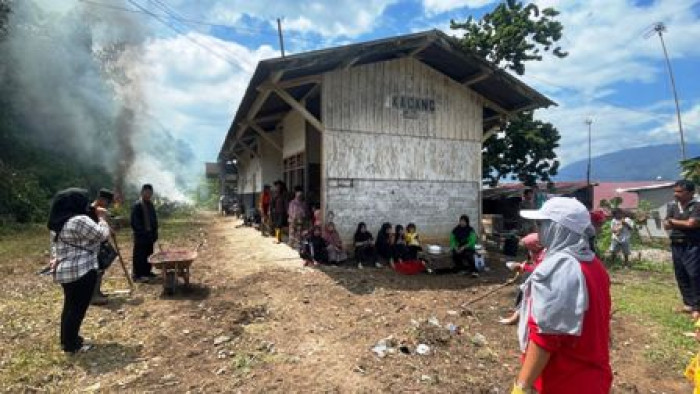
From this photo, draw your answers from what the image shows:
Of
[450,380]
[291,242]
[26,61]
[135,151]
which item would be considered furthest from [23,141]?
[450,380]

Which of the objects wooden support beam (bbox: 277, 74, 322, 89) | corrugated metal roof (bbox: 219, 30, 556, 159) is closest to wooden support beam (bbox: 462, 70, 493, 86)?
corrugated metal roof (bbox: 219, 30, 556, 159)

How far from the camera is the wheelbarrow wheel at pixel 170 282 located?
732cm

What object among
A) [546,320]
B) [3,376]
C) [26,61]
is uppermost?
[26,61]

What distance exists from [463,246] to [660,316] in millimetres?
3895

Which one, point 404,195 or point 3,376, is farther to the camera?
point 404,195

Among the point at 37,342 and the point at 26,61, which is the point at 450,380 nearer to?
the point at 37,342

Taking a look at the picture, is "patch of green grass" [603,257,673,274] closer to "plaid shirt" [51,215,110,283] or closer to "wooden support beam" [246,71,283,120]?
"wooden support beam" [246,71,283,120]

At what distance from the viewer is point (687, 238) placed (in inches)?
259

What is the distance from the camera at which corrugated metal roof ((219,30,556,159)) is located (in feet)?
28.0

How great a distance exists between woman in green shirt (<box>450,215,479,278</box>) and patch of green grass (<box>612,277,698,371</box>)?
8.77ft

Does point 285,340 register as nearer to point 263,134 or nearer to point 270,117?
point 270,117

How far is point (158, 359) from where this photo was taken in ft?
16.4

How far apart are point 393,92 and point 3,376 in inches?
329

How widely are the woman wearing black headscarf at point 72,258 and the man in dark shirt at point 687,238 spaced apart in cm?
756
